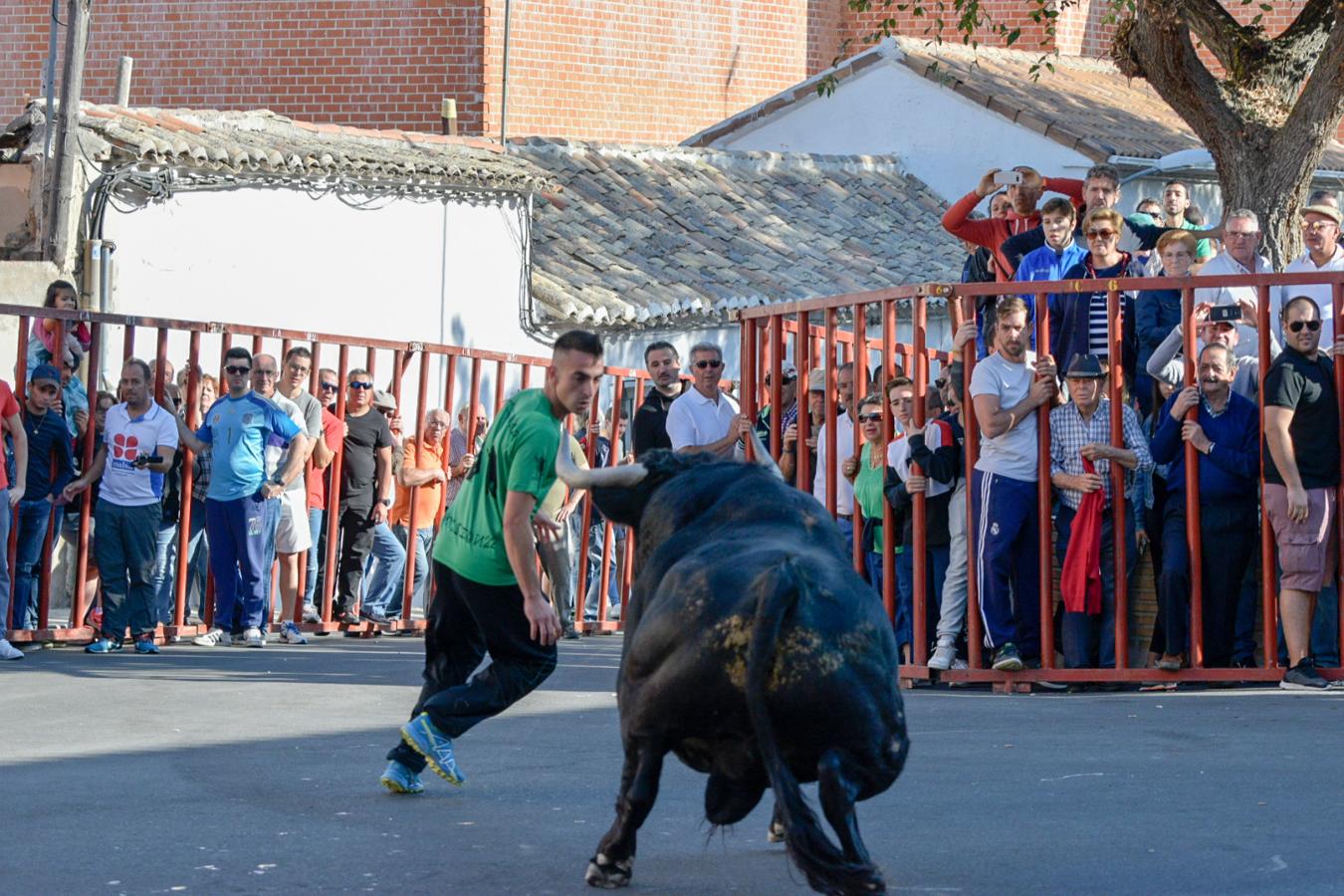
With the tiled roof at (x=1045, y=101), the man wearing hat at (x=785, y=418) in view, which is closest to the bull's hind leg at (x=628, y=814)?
the man wearing hat at (x=785, y=418)

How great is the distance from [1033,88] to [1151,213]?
14078 millimetres

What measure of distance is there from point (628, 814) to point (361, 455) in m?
9.97

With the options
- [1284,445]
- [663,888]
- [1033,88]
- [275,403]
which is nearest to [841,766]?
[663,888]

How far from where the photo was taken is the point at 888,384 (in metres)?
12.1

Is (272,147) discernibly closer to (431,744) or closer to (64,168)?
(64,168)

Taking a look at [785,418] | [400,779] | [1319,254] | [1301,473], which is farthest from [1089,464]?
[400,779]

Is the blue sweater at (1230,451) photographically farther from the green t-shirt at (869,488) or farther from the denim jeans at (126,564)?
the denim jeans at (126,564)

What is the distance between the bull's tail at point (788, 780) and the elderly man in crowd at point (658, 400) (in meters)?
8.21

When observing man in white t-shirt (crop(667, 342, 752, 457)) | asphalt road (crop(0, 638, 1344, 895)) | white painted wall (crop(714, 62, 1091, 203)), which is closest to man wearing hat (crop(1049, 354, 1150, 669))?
asphalt road (crop(0, 638, 1344, 895))

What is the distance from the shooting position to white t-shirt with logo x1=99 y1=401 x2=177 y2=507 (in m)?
13.8

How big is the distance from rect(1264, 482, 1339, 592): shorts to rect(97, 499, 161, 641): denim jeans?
23.6 ft

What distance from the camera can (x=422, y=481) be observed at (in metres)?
16.2

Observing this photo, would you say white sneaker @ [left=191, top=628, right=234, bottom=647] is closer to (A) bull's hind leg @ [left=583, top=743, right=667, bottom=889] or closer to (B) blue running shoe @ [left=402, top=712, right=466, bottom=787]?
(B) blue running shoe @ [left=402, top=712, right=466, bottom=787]

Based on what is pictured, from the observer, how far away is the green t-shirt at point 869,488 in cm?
1228
